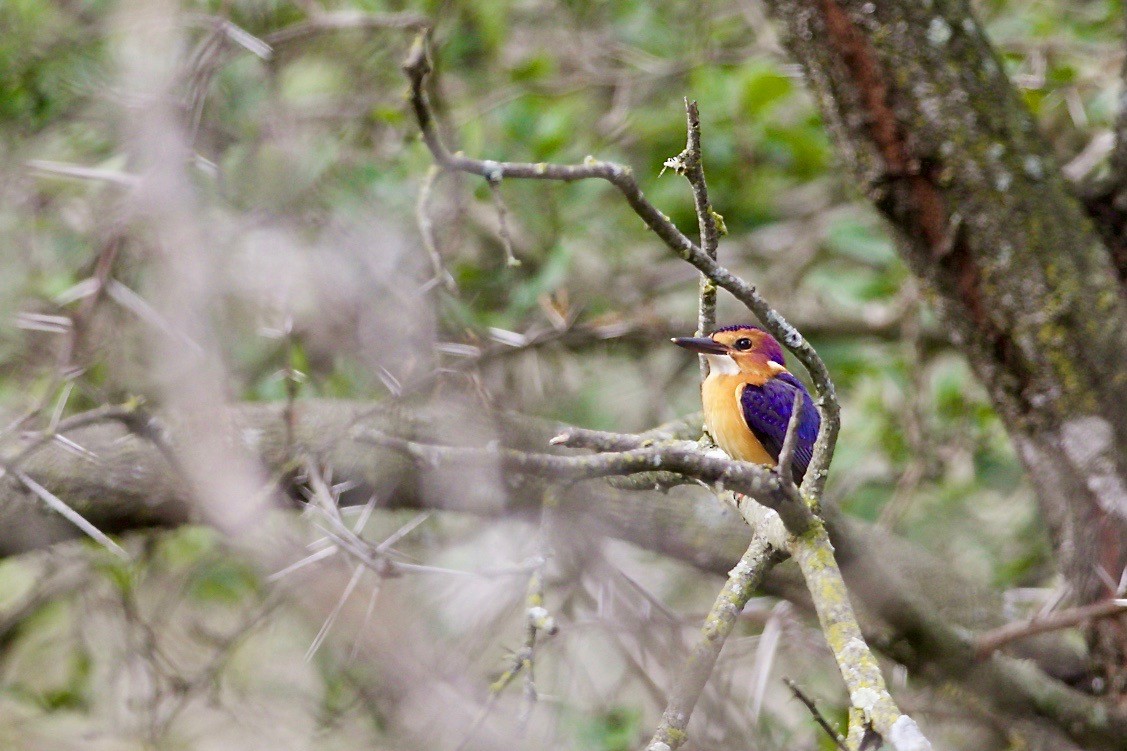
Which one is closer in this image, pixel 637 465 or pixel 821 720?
pixel 637 465

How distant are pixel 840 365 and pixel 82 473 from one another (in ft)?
9.65

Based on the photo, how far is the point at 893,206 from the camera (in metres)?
3.46

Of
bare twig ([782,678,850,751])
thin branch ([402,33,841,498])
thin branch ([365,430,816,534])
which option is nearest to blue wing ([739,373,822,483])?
thin branch ([402,33,841,498])

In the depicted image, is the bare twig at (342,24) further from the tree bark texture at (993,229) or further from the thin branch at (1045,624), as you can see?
the thin branch at (1045,624)

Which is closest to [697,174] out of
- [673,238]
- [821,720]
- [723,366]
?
[673,238]

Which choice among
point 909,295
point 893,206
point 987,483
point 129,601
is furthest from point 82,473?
point 987,483

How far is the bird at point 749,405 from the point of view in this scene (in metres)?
3.64

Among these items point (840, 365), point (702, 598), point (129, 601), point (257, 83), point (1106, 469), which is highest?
point (257, 83)

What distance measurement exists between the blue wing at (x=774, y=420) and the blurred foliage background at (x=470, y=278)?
54cm

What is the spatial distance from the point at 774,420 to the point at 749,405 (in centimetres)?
9

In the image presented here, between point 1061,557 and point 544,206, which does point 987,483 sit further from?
point 544,206

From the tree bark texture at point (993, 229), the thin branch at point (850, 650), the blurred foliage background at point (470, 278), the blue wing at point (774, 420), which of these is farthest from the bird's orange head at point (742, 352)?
the thin branch at point (850, 650)

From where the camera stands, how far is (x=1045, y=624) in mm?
3258

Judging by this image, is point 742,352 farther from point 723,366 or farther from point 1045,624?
point 1045,624
